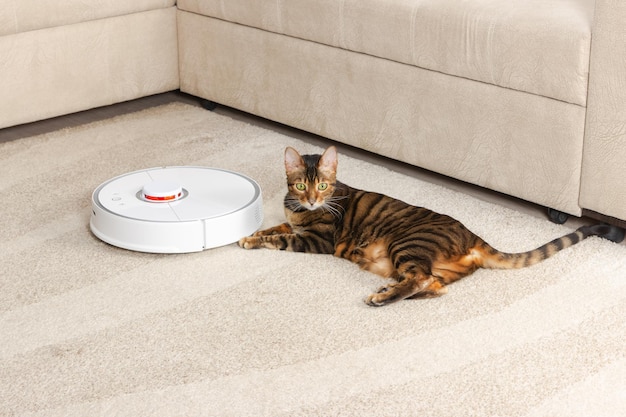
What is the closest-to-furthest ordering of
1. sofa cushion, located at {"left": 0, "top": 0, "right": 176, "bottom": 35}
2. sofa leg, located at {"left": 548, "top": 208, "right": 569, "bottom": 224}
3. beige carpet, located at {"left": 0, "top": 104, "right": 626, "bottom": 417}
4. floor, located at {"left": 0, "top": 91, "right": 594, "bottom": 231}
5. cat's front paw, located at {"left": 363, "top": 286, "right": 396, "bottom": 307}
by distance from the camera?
beige carpet, located at {"left": 0, "top": 104, "right": 626, "bottom": 417} → cat's front paw, located at {"left": 363, "top": 286, "right": 396, "bottom": 307} → sofa leg, located at {"left": 548, "top": 208, "right": 569, "bottom": 224} → floor, located at {"left": 0, "top": 91, "right": 594, "bottom": 231} → sofa cushion, located at {"left": 0, "top": 0, "right": 176, "bottom": 35}

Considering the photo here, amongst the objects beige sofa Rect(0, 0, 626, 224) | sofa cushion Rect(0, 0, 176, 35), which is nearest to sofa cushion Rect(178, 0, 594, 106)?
beige sofa Rect(0, 0, 626, 224)

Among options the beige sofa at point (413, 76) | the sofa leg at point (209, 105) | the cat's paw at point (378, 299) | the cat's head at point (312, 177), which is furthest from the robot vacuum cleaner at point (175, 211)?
the sofa leg at point (209, 105)

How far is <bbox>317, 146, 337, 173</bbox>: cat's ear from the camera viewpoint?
2.31 meters

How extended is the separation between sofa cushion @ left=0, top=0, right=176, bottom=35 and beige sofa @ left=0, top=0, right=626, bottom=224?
11 mm

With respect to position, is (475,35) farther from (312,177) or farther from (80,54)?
(80,54)

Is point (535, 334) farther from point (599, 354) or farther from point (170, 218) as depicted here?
point (170, 218)

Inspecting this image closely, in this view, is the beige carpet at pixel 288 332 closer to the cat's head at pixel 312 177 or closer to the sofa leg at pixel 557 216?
the sofa leg at pixel 557 216

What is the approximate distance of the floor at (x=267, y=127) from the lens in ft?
8.83

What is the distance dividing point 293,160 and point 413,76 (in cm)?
61

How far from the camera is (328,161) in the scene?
2324 millimetres

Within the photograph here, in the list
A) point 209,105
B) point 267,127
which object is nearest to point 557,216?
point 267,127

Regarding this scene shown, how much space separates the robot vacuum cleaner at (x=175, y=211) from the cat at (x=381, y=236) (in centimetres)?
8

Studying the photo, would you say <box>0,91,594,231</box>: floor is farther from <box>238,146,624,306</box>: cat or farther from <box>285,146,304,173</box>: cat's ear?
<box>285,146,304,173</box>: cat's ear

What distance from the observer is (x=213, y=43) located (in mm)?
3369
